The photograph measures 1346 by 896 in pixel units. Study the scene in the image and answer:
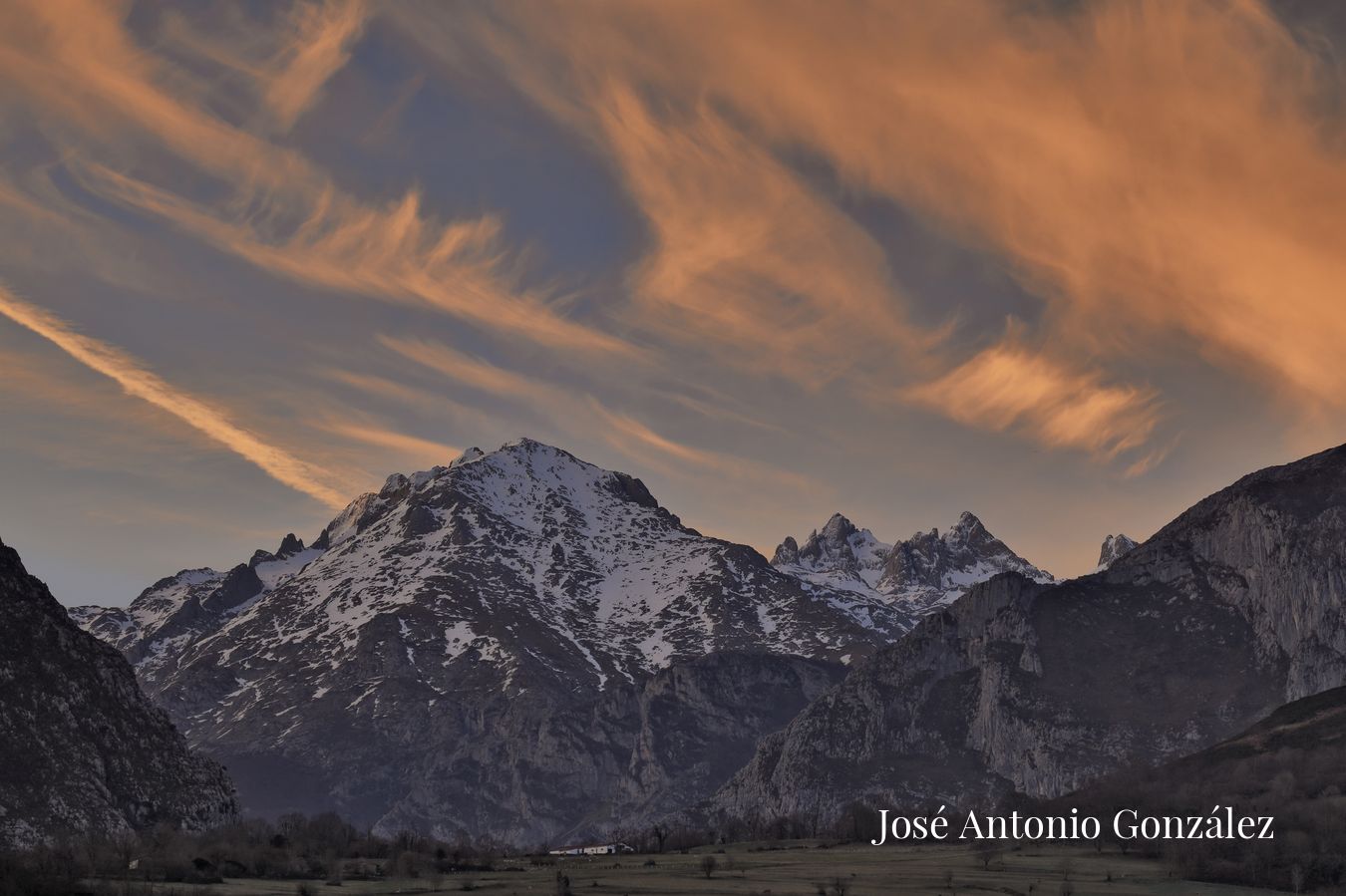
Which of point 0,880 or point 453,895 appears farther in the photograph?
point 453,895

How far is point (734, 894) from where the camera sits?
7785 inches

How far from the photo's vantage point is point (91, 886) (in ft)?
591

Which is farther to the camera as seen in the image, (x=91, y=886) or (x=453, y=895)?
(x=453, y=895)

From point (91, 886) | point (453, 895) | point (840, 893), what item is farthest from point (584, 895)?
point (91, 886)

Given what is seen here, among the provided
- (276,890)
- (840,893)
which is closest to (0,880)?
(276,890)

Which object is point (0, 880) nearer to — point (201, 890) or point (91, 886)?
point (91, 886)

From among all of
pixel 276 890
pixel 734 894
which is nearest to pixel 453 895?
pixel 276 890

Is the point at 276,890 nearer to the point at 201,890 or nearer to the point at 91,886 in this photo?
the point at 201,890

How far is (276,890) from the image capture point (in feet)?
654

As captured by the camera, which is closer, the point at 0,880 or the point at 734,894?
the point at 0,880

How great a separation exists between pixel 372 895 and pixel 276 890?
13755 mm

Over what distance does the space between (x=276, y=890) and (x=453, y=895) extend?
2413 cm

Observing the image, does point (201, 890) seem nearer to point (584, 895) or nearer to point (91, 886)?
point (91, 886)

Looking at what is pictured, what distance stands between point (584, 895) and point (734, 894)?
2030 cm
